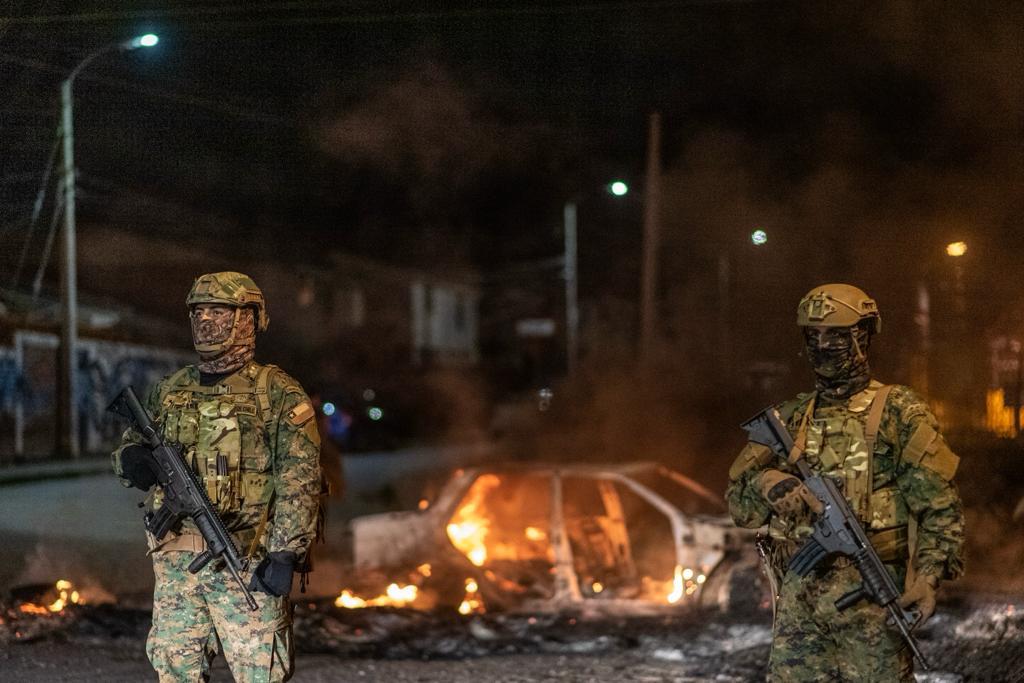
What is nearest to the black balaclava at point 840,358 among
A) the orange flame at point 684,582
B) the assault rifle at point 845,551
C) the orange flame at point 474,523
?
the assault rifle at point 845,551

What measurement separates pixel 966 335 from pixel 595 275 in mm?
21249

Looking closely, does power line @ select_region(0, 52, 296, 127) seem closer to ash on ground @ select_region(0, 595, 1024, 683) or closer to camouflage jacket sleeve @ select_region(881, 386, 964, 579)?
ash on ground @ select_region(0, 595, 1024, 683)

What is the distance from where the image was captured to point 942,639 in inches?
268

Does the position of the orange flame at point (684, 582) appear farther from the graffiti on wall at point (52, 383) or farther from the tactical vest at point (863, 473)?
the graffiti on wall at point (52, 383)

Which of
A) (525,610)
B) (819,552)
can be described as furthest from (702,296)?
(819,552)

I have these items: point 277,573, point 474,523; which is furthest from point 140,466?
point 474,523

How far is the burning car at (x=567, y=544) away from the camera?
754 centimetres

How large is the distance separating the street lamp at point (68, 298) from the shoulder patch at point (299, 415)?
50.4 ft

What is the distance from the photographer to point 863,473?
4020 millimetres

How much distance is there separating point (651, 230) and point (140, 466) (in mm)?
12812

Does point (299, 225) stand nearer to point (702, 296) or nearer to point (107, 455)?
point (107, 455)

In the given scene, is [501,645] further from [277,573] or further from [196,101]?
[196,101]

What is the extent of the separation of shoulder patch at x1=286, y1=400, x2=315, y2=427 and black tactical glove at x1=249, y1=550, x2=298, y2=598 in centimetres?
48

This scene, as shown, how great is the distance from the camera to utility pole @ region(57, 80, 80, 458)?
19.6 m
